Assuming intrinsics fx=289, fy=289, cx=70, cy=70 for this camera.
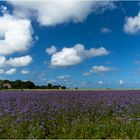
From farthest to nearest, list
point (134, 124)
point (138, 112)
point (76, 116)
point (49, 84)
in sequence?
point (49, 84) < point (138, 112) < point (76, 116) < point (134, 124)

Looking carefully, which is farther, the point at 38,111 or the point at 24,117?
the point at 38,111

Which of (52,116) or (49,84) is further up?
(49,84)

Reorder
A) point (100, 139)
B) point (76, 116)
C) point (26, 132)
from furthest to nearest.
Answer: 1. point (76, 116)
2. point (26, 132)
3. point (100, 139)

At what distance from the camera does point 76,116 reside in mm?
9891

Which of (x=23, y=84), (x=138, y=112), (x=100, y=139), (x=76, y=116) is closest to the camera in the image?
(x=100, y=139)

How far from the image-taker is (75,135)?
7738 mm

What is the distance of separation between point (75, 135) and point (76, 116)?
7.09 ft

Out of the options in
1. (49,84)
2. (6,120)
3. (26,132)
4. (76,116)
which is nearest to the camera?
(26,132)

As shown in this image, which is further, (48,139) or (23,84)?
(23,84)

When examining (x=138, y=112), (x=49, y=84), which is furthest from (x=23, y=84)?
(x=138, y=112)

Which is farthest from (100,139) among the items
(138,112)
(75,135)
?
(138,112)

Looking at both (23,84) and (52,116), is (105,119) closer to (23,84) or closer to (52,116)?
(52,116)

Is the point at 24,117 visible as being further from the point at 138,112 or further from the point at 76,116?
the point at 138,112

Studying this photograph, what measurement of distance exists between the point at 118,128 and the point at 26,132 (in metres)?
2.59
